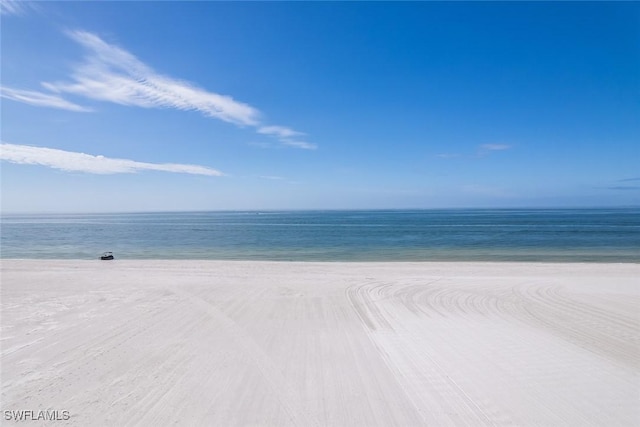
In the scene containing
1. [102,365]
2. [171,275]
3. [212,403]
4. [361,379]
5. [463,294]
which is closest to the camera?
[212,403]

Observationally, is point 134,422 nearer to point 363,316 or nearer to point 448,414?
point 448,414

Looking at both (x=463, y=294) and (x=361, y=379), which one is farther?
(x=463, y=294)

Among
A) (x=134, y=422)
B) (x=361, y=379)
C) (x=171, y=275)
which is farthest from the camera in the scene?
(x=171, y=275)

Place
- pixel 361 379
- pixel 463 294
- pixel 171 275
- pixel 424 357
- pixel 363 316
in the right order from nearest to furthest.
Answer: pixel 361 379 < pixel 424 357 < pixel 363 316 < pixel 463 294 < pixel 171 275

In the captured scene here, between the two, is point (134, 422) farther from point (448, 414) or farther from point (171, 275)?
point (171, 275)

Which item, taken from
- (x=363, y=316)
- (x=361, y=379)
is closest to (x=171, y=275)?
(x=363, y=316)

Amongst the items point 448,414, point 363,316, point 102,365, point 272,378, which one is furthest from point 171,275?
point 448,414
